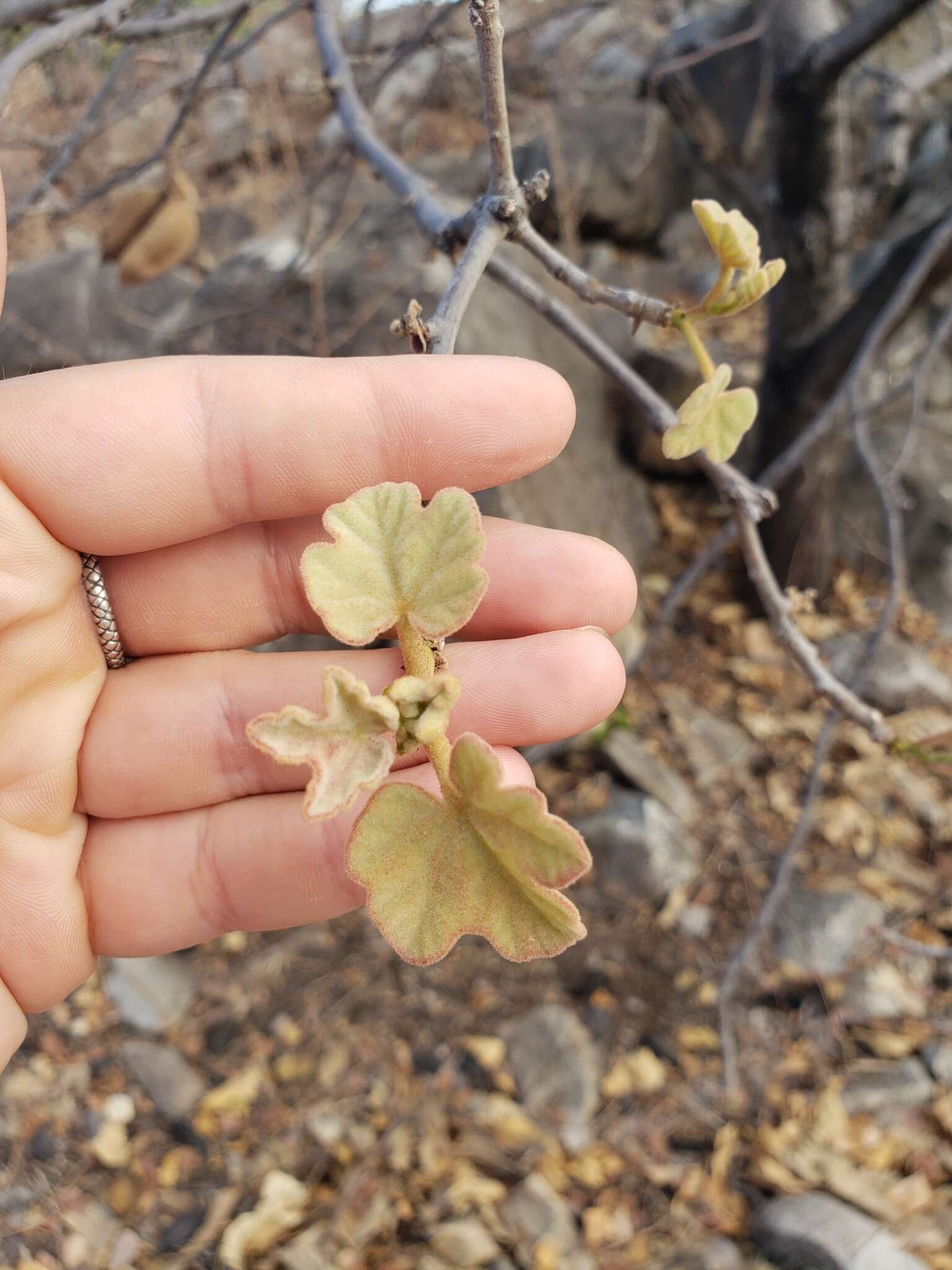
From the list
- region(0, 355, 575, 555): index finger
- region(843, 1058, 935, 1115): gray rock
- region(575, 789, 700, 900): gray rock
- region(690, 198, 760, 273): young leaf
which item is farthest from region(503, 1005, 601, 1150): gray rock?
region(690, 198, 760, 273): young leaf

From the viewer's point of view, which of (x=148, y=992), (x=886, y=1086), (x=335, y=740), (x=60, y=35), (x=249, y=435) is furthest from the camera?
(x=148, y=992)

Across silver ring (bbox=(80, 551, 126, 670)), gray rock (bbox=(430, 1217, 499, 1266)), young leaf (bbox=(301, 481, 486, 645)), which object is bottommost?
gray rock (bbox=(430, 1217, 499, 1266))

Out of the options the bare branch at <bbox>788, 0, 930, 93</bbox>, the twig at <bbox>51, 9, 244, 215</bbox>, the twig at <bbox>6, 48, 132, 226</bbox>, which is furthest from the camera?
the bare branch at <bbox>788, 0, 930, 93</bbox>

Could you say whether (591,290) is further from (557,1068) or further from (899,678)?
(899,678)

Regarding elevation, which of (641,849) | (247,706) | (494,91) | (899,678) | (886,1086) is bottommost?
(886,1086)

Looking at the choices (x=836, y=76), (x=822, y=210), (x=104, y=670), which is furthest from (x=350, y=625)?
(x=822, y=210)

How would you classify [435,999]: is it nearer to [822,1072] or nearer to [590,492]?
[822,1072]

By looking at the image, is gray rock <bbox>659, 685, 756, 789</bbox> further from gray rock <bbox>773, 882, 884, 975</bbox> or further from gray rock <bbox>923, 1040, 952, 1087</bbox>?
gray rock <bbox>923, 1040, 952, 1087</bbox>

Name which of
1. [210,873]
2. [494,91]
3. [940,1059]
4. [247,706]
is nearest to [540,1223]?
[940,1059]
